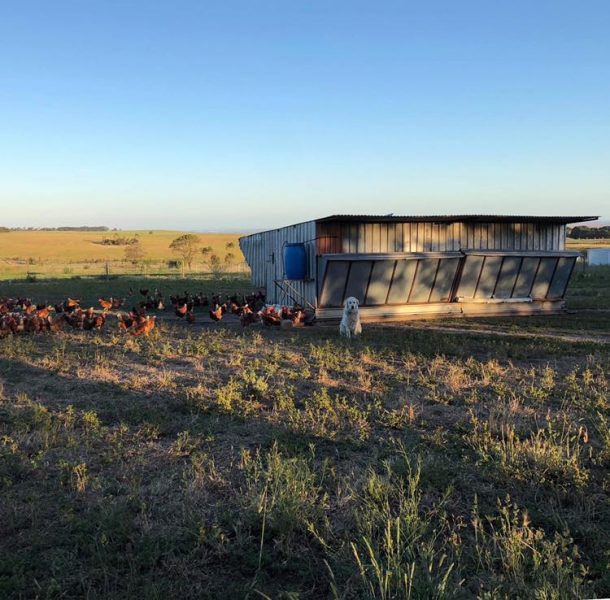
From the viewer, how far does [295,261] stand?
16.2 m

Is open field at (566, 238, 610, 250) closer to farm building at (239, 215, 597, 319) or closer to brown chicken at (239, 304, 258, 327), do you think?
farm building at (239, 215, 597, 319)

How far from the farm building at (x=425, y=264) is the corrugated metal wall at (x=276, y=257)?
42 millimetres

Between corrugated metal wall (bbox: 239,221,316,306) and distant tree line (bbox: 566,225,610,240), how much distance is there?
3663 inches

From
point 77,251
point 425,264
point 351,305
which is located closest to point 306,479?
point 351,305

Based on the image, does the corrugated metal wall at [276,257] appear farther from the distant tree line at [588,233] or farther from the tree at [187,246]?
the distant tree line at [588,233]

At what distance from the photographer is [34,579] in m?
3.12

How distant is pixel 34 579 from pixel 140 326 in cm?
1052

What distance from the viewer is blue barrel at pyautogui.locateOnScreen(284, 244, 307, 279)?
16.2 m

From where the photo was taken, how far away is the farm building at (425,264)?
638 inches

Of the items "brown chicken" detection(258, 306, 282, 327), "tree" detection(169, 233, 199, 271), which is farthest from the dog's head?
"tree" detection(169, 233, 199, 271)

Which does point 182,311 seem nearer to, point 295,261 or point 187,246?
point 295,261

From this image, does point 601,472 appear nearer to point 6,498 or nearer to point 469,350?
point 6,498

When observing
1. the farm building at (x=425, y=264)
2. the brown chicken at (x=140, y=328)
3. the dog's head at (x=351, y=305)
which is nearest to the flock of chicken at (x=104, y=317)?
the brown chicken at (x=140, y=328)

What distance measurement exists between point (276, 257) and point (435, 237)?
612 cm
